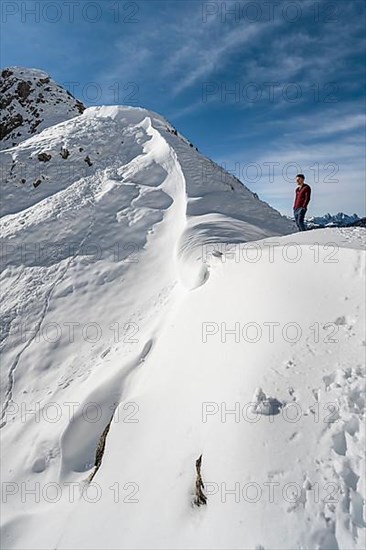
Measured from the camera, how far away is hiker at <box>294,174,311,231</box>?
10.5m

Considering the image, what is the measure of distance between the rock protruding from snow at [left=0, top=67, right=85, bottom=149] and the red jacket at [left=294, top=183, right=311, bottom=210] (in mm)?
18929

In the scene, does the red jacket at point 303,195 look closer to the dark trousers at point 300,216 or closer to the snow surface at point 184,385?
the dark trousers at point 300,216

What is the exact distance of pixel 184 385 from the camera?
18.3 feet

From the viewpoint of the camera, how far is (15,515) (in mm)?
5391

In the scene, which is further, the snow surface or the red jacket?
the red jacket

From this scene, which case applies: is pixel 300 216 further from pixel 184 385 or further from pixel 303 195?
pixel 184 385

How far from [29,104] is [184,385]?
1120 inches

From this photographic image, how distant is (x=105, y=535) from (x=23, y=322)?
5.67 meters

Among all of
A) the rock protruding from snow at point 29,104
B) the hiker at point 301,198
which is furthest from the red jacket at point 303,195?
the rock protruding from snow at point 29,104

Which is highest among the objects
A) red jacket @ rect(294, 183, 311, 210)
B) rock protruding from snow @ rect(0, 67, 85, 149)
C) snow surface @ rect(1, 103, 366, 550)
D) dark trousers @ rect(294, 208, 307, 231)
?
rock protruding from snow @ rect(0, 67, 85, 149)

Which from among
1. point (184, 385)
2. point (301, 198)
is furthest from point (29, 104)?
point (184, 385)

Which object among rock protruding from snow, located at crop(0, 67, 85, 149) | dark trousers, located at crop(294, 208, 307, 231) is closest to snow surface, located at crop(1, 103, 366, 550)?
dark trousers, located at crop(294, 208, 307, 231)

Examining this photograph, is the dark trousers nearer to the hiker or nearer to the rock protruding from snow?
the hiker

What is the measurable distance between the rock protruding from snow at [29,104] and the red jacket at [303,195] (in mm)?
18929
